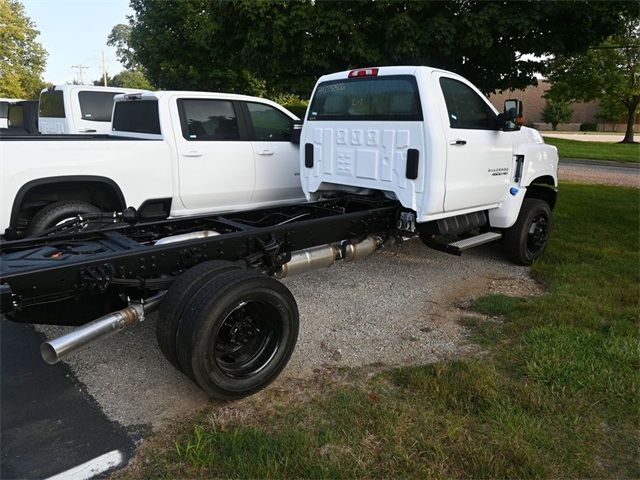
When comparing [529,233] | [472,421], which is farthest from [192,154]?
[472,421]

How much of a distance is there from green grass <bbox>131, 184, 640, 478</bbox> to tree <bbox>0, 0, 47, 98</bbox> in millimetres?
35589

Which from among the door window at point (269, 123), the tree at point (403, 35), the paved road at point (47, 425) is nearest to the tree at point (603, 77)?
the tree at point (403, 35)

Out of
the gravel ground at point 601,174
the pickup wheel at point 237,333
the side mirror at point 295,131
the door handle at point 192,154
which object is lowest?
the gravel ground at point 601,174

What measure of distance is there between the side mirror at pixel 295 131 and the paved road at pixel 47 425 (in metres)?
3.99

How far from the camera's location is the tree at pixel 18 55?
32847 millimetres

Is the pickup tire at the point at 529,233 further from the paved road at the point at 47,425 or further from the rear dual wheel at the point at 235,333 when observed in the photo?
the paved road at the point at 47,425

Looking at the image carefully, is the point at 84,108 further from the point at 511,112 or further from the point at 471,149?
the point at 511,112

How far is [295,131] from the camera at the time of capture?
22.4 ft

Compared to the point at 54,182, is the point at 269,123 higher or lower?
higher

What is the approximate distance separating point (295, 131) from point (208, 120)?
1.10m

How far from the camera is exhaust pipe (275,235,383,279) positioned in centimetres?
457

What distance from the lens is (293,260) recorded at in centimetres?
457

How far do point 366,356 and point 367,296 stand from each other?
134 cm

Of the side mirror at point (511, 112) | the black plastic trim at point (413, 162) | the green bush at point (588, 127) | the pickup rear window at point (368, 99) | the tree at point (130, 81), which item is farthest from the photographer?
the tree at point (130, 81)
